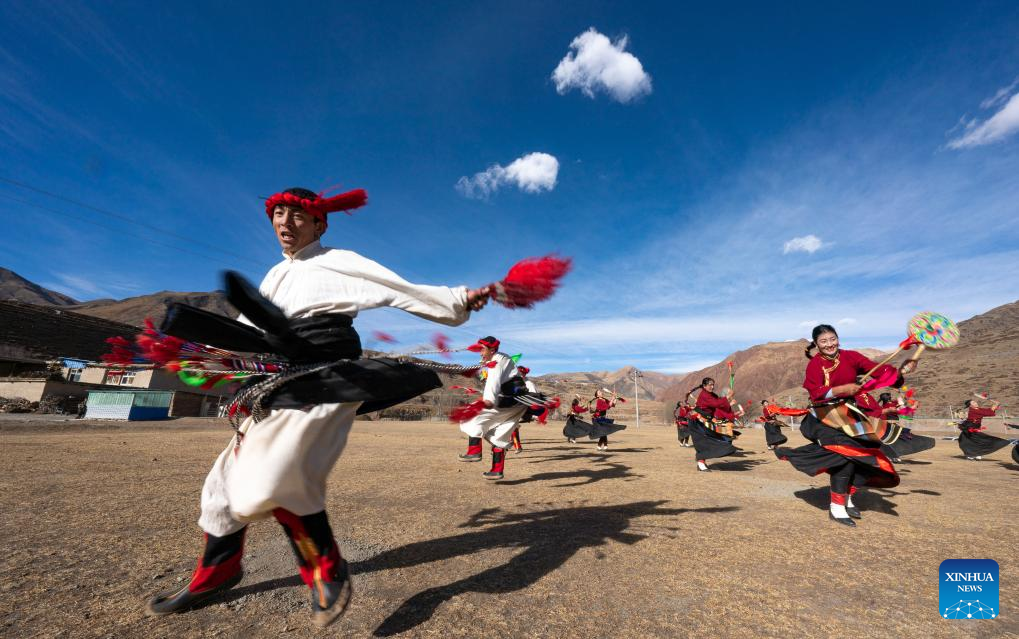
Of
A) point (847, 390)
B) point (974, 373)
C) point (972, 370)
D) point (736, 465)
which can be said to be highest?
point (972, 370)

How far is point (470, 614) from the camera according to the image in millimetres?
2256

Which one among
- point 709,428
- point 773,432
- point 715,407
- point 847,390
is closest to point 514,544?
point 847,390

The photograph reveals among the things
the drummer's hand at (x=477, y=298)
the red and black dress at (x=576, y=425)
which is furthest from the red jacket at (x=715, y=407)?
the drummer's hand at (x=477, y=298)

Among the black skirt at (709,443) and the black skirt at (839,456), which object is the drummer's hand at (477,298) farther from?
the black skirt at (709,443)

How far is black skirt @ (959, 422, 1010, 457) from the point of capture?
11977 mm

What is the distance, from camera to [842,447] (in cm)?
494

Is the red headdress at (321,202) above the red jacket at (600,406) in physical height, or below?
above

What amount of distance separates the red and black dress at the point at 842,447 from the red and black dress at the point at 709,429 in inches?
141

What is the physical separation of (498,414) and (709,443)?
196 inches

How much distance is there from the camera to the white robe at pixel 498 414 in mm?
6324

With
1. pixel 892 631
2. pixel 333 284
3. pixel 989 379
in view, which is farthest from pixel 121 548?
pixel 989 379

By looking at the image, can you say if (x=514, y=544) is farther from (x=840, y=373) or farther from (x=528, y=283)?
(x=840, y=373)

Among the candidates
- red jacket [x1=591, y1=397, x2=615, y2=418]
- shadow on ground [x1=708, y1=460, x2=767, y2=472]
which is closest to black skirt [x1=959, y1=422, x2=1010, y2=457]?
shadow on ground [x1=708, y1=460, x2=767, y2=472]

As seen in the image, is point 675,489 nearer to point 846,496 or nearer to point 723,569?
point 846,496
